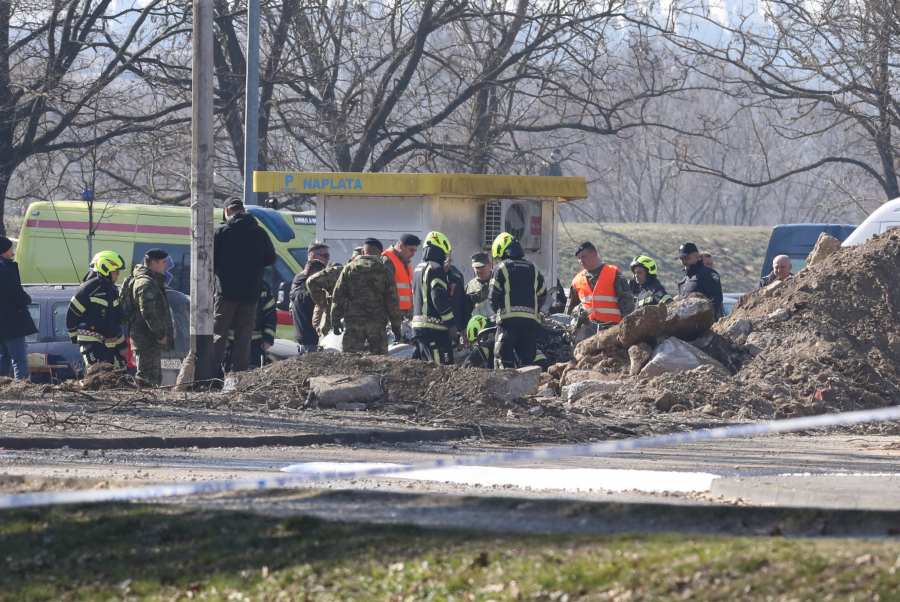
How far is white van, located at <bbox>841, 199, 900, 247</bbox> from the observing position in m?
15.3

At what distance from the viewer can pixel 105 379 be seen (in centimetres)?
1087

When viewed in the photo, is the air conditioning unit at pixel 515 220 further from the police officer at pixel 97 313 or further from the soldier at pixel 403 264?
the police officer at pixel 97 313

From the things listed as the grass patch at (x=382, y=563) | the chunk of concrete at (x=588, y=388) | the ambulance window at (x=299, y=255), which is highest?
the ambulance window at (x=299, y=255)

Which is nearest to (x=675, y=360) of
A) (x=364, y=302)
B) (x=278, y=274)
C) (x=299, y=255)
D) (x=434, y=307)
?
(x=434, y=307)

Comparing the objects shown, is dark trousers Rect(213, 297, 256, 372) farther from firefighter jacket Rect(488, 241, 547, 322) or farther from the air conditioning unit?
the air conditioning unit

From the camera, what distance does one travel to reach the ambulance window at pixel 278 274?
16688 millimetres

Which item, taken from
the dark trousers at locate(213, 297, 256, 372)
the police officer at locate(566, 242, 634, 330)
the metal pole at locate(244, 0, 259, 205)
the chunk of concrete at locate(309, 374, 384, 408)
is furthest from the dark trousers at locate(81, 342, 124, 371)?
the metal pole at locate(244, 0, 259, 205)

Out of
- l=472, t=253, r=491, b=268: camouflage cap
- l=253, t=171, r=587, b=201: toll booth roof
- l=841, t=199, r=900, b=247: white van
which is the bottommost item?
l=472, t=253, r=491, b=268: camouflage cap

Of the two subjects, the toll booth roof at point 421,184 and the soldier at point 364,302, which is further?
the toll booth roof at point 421,184

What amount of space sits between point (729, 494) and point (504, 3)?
1809cm

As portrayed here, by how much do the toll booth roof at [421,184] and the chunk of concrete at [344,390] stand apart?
5.68m

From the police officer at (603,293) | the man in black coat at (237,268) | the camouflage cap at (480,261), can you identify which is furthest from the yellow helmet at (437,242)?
the police officer at (603,293)

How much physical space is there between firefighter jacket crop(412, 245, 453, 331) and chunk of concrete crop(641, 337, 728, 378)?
2300 millimetres

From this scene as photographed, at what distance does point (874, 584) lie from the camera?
11.2ft
